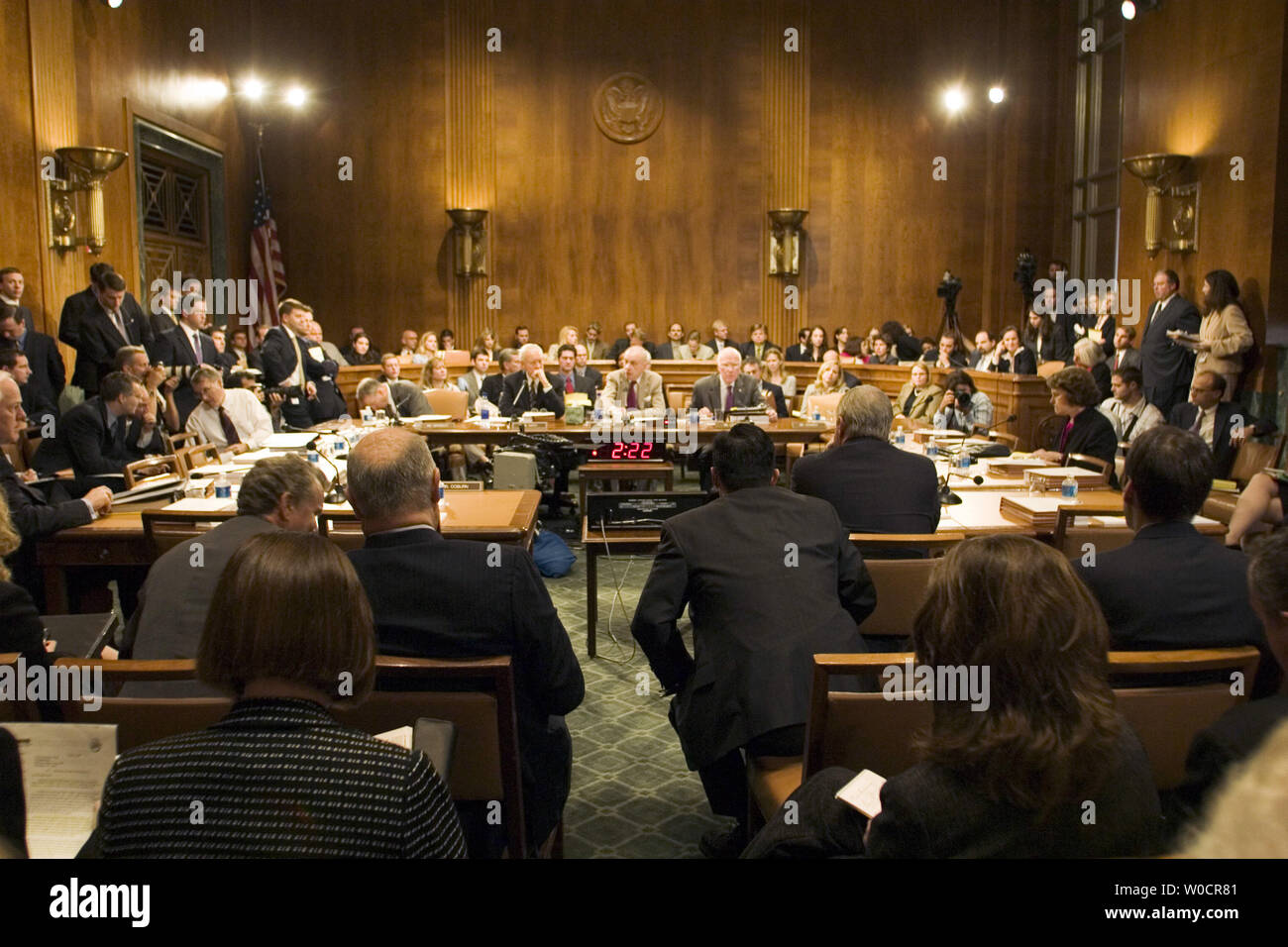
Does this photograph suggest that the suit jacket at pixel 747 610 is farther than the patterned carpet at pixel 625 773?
No

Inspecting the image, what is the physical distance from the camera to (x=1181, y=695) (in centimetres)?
218

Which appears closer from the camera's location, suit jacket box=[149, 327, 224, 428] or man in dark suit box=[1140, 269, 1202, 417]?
suit jacket box=[149, 327, 224, 428]

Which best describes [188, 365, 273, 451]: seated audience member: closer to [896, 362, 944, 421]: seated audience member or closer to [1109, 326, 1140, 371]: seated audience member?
[896, 362, 944, 421]: seated audience member

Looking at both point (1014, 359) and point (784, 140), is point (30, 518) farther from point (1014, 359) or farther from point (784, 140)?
point (784, 140)

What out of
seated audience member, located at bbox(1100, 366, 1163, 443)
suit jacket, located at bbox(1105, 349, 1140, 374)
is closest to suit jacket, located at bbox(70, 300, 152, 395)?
seated audience member, located at bbox(1100, 366, 1163, 443)

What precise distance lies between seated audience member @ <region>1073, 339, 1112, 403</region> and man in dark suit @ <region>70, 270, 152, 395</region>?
7163 mm

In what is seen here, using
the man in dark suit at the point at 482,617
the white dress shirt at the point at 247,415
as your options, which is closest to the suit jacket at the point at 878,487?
the man in dark suit at the point at 482,617

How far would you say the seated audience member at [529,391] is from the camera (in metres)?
8.42

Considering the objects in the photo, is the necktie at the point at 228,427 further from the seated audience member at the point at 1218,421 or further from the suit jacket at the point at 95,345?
the seated audience member at the point at 1218,421

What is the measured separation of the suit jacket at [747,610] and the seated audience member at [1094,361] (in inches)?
273

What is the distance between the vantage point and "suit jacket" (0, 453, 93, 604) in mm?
4023

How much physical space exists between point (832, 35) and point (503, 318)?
17.5ft
